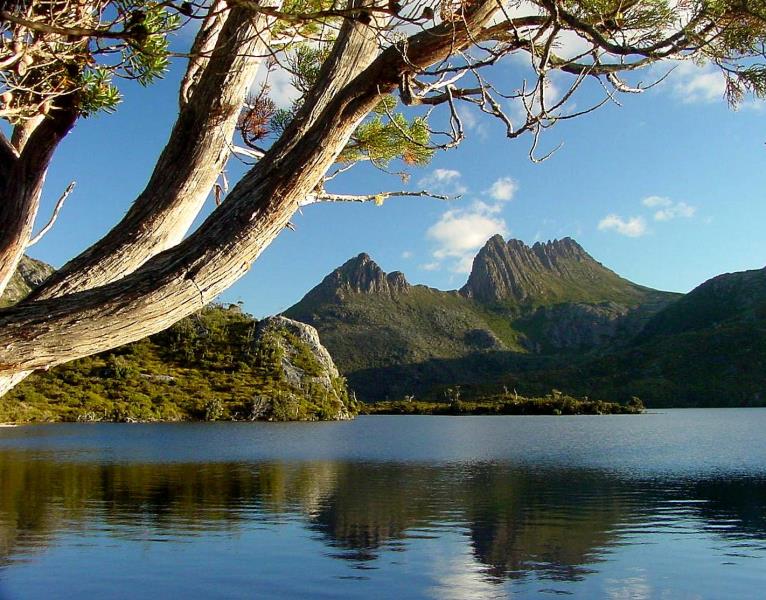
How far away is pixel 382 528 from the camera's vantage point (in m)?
25.6

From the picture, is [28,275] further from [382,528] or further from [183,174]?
[183,174]

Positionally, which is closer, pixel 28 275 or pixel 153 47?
pixel 153 47

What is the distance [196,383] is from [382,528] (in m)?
127

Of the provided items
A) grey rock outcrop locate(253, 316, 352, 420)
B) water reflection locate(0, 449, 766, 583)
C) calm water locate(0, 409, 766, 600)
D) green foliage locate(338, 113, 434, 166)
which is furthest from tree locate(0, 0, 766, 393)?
grey rock outcrop locate(253, 316, 352, 420)

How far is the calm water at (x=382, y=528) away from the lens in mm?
18219

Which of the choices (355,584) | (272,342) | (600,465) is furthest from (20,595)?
(272,342)

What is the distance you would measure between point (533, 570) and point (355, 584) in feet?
17.7

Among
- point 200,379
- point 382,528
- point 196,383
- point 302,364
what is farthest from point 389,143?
point 302,364

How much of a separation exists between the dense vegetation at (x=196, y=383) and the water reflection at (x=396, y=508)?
8549 cm

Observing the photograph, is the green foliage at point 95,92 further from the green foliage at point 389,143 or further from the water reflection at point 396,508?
the water reflection at point 396,508

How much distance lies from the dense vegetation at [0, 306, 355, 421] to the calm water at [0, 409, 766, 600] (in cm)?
7795

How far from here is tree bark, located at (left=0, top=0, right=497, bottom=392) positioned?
10.5 ft

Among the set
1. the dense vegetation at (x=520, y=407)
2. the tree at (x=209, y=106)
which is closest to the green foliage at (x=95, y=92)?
the tree at (x=209, y=106)

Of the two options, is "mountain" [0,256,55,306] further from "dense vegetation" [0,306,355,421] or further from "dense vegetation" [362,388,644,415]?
"dense vegetation" [362,388,644,415]
